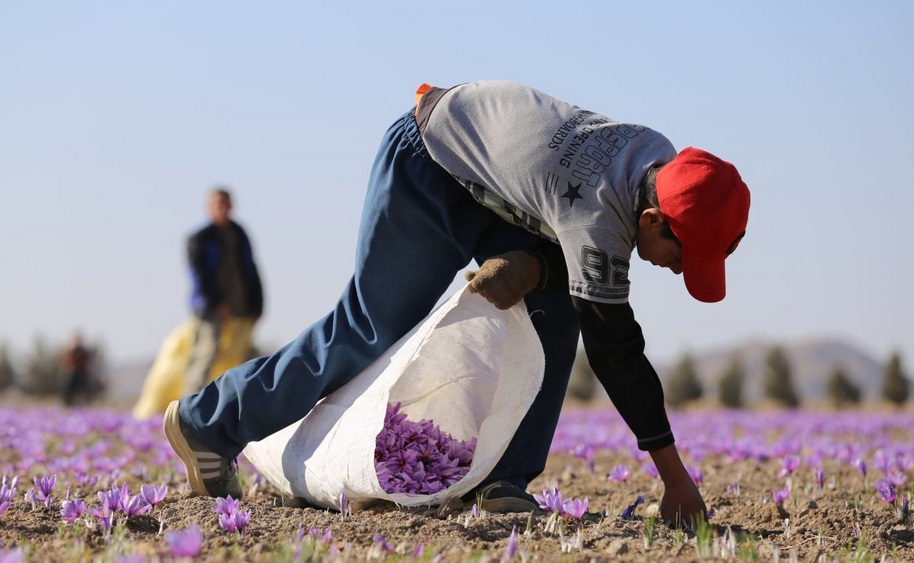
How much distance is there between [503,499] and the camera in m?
3.28

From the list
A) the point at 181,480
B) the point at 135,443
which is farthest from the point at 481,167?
Result: the point at 135,443

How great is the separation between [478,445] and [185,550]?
1455 millimetres

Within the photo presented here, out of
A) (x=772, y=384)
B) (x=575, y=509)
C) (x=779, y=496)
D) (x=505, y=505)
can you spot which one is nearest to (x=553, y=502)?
(x=575, y=509)

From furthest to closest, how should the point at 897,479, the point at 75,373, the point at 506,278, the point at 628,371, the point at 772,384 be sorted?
1. the point at 772,384
2. the point at 75,373
3. the point at 897,479
4. the point at 506,278
5. the point at 628,371

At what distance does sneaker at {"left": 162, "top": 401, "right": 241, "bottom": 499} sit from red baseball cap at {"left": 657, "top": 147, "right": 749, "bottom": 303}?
1829mm

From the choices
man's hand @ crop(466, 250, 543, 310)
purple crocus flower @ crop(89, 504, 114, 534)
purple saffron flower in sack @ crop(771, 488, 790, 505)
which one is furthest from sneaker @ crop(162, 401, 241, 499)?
purple saffron flower in sack @ crop(771, 488, 790, 505)

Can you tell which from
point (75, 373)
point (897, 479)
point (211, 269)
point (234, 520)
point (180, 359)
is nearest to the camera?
point (234, 520)

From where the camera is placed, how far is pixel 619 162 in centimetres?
299

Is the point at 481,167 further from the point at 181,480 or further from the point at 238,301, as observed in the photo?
the point at 238,301

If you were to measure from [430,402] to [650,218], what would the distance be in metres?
1.11

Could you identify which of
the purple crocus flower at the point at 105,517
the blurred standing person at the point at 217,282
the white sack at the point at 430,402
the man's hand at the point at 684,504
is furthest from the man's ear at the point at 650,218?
the blurred standing person at the point at 217,282

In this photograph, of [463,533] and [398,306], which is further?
[398,306]

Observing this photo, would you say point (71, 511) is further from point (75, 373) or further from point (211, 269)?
point (75, 373)

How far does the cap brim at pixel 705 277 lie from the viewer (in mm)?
2938
